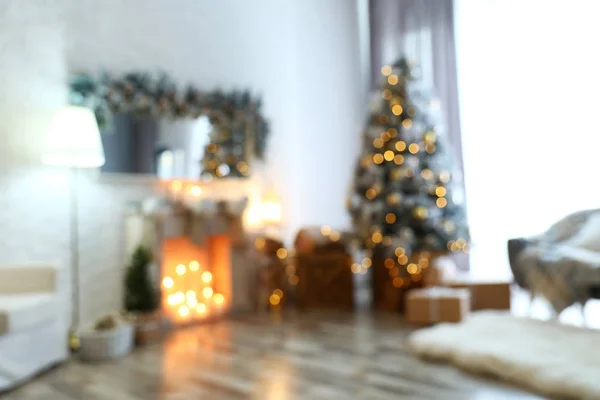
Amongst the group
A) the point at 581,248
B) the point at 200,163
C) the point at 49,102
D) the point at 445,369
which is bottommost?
the point at 445,369

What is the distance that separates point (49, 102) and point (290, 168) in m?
2.61

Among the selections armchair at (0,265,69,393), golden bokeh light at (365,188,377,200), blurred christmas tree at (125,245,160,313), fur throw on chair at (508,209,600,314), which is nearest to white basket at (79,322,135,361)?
armchair at (0,265,69,393)

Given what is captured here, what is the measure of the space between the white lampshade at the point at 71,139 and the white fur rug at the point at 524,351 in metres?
2.49

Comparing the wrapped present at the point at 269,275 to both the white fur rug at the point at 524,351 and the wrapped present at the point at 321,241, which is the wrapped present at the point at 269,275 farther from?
the white fur rug at the point at 524,351

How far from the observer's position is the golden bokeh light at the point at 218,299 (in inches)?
189

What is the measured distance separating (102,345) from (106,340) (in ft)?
0.13

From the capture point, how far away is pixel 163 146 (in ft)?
14.7

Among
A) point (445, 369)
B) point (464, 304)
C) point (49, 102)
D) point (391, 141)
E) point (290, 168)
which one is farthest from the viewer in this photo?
point (290, 168)

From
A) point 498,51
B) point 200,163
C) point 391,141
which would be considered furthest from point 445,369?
point 498,51

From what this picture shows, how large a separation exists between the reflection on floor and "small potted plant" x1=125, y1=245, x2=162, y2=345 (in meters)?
0.22

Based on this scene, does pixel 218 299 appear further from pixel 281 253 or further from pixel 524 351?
pixel 524 351

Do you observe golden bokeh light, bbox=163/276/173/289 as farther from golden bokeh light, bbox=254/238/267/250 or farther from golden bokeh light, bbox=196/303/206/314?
golden bokeh light, bbox=254/238/267/250

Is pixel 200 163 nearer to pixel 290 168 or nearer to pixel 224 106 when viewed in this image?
pixel 224 106

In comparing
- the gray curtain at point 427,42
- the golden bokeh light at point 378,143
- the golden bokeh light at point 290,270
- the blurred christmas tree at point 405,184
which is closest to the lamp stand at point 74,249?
the golden bokeh light at point 290,270
